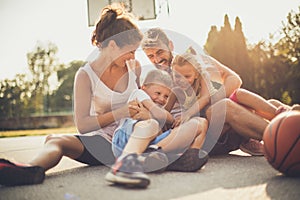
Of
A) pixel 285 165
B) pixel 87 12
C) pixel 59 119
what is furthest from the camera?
pixel 59 119

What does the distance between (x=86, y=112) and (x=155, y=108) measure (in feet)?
1.70

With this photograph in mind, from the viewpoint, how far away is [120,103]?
3.18 m

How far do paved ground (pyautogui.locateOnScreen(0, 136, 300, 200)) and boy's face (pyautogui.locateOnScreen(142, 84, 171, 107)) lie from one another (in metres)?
0.63

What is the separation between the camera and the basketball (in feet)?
7.69

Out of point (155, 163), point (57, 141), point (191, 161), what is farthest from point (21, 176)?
point (191, 161)

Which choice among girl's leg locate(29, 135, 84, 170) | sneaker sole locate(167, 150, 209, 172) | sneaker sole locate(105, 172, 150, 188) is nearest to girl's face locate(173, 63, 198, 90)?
sneaker sole locate(167, 150, 209, 172)

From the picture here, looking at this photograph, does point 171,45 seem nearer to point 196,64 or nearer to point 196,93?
point 196,64

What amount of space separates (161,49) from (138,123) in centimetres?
107

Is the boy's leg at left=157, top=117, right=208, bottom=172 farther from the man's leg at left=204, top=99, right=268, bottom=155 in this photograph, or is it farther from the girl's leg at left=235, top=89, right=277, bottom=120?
the girl's leg at left=235, top=89, right=277, bottom=120

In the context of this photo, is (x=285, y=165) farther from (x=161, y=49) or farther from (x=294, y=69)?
(x=294, y=69)

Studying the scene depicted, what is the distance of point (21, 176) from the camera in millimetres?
2318

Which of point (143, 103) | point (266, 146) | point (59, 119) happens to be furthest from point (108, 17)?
point (59, 119)

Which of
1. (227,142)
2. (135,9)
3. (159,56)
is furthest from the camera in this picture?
(135,9)

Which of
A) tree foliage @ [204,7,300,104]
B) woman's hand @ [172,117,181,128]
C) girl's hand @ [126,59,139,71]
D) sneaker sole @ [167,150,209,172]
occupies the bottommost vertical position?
tree foliage @ [204,7,300,104]
